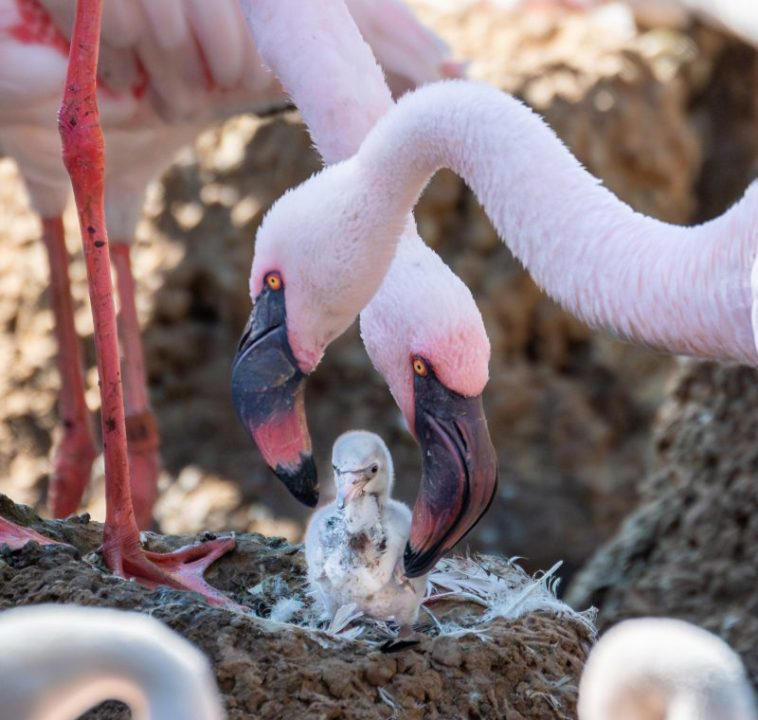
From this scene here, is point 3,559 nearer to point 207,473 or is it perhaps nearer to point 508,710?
point 508,710

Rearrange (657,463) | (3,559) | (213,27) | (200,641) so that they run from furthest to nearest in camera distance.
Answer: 1. (657,463)
2. (213,27)
3. (3,559)
4. (200,641)

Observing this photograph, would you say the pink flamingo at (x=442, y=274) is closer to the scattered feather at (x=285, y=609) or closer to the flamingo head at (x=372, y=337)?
the flamingo head at (x=372, y=337)

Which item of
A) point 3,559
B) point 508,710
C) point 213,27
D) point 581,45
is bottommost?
point 508,710

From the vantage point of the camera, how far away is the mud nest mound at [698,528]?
4.36 m

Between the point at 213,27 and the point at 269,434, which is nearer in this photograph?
the point at 269,434

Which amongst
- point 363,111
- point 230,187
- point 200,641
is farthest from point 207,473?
point 200,641

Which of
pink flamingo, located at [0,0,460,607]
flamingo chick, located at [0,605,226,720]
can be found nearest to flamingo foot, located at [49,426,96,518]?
pink flamingo, located at [0,0,460,607]

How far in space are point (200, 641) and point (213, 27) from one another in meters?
1.93

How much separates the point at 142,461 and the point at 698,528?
1512mm

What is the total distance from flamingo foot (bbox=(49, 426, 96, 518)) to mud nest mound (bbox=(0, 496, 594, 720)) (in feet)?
4.22

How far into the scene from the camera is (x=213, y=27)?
4316 mm

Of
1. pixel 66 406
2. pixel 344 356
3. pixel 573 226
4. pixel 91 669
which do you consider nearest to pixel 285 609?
pixel 573 226

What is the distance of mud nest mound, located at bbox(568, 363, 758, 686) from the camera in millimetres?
4359

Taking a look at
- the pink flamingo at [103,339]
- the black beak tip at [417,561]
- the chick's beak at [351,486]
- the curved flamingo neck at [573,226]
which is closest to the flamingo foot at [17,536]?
the pink flamingo at [103,339]
